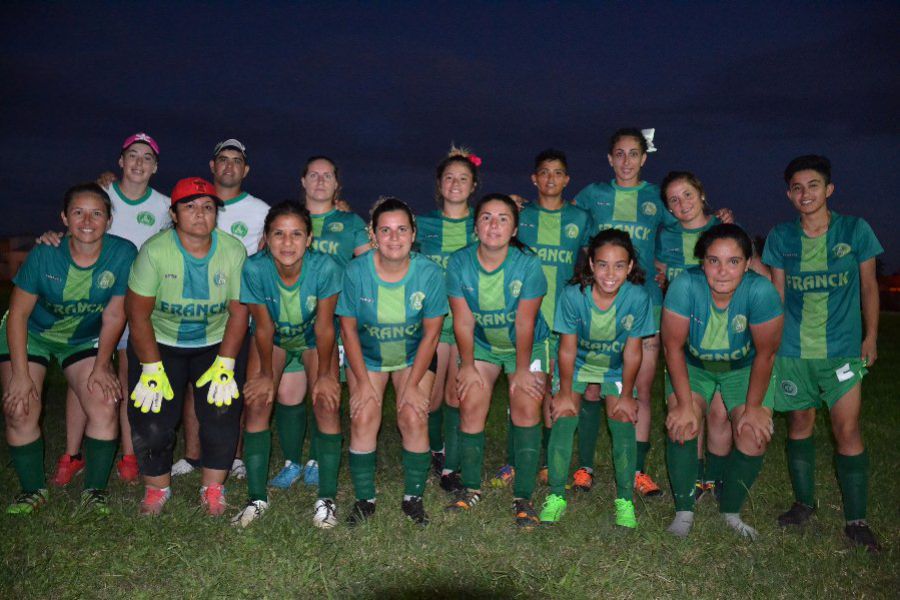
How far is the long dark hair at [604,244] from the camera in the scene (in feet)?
13.2

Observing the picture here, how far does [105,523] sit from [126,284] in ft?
4.72

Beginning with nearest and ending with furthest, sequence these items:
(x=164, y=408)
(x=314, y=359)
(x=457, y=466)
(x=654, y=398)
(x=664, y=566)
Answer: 1. (x=664, y=566)
2. (x=164, y=408)
3. (x=314, y=359)
4. (x=457, y=466)
5. (x=654, y=398)

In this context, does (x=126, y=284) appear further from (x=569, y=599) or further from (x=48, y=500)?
(x=569, y=599)

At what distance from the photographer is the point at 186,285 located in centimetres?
398

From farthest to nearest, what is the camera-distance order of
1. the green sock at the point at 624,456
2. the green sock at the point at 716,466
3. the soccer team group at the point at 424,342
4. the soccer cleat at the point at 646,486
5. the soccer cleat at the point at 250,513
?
the soccer cleat at the point at 646,486 → the green sock at the point at 716,466 → the green sock at the point at 624,456 → the soccer team group at the point at 424,342 → the soccer cleat at the point at 250,513

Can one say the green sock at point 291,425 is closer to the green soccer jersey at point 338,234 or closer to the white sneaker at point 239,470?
the white sneaker at point 239,470

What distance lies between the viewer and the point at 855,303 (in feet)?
13.3

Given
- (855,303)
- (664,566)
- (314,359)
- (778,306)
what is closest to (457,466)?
(314,359)

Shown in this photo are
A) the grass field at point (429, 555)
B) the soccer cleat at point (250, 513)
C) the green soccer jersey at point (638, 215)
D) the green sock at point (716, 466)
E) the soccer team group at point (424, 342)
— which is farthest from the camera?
the green soccer jersey at point (638, 215)

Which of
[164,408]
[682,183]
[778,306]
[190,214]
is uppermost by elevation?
[682,183]

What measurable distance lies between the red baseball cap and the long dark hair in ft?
7.50

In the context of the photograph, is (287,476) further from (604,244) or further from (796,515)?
(796,515)

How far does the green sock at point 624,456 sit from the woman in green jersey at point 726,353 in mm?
228

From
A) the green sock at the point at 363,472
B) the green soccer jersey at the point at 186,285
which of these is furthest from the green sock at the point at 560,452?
the green soccer jersey at the point at 186,285
